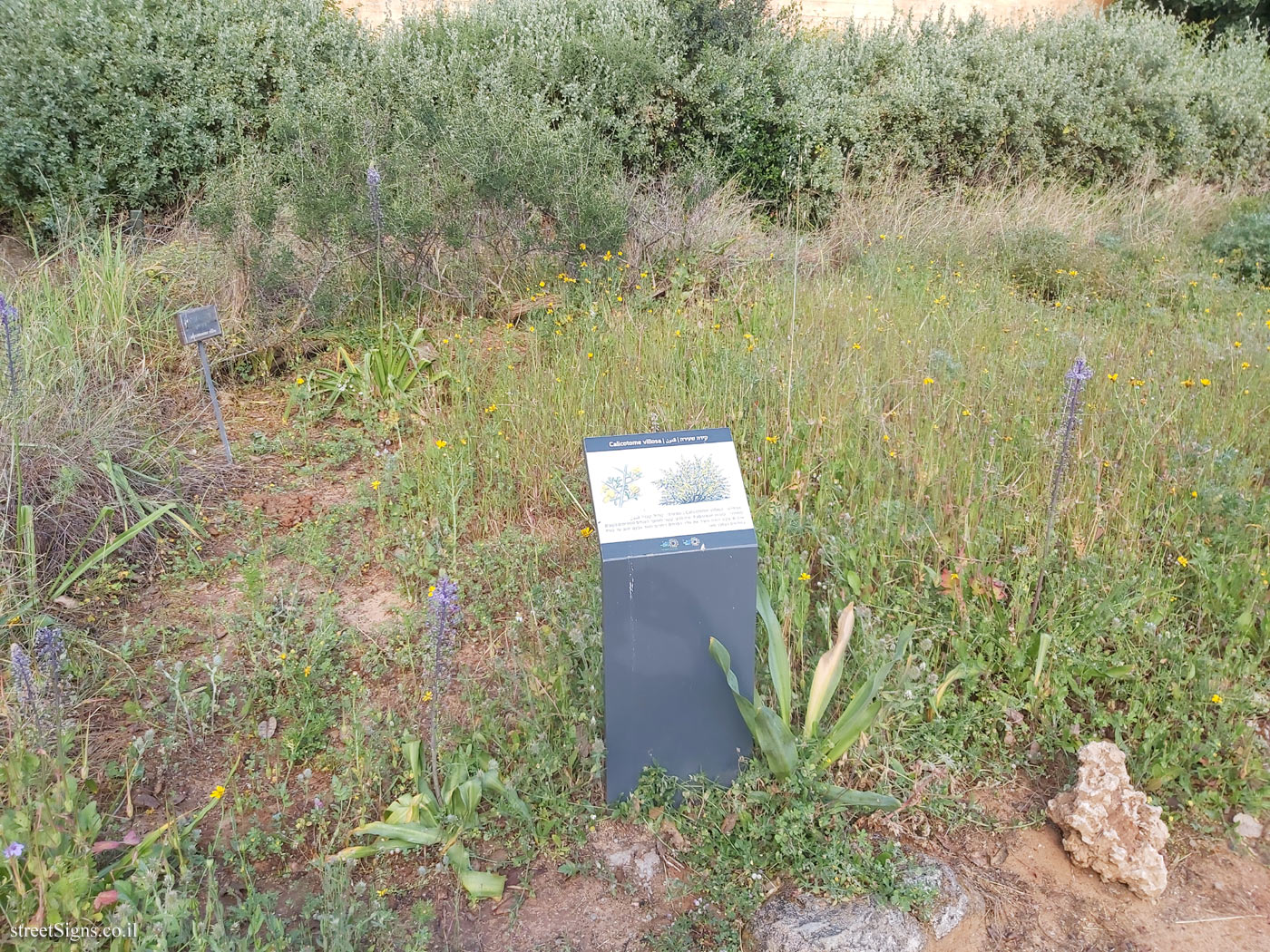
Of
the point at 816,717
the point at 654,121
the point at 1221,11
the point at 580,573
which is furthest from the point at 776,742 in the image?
the point at 1221,11

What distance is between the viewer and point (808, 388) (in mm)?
4125

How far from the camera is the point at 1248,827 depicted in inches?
95.5

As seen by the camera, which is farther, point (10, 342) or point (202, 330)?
point (202, 330)

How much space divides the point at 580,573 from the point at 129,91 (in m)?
6.05

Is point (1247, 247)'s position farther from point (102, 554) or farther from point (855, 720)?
point (102, 554)

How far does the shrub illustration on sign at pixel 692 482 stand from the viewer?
225 centimetres

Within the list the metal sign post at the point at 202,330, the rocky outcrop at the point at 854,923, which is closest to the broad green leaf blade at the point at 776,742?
the rocky outcrop at the point at 854,923

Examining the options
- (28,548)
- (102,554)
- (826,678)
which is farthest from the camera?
(102,554)

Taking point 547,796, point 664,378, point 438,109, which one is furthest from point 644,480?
point 438,109

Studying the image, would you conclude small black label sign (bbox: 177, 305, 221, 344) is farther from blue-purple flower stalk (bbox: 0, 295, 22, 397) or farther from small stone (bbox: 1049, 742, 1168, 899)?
small stone (bbox: 1049, 742, 1168, 899)

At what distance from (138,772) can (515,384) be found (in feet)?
7.94

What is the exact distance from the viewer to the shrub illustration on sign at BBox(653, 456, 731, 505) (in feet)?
7.38

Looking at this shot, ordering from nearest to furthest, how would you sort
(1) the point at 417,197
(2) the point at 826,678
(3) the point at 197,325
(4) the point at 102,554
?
(2) the point at 826,678, (4) the point at 102,554, (3) the point at 197,325, (1) the point at 417,197

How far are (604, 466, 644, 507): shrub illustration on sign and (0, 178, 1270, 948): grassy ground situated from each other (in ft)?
1.92
